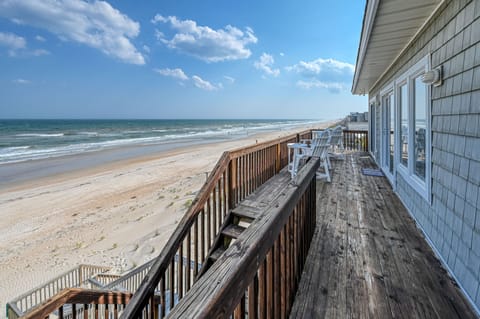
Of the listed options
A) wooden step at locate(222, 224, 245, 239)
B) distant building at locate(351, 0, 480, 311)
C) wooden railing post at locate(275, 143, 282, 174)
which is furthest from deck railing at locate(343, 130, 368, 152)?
wooden step at locate(222, 224, 245, 239)

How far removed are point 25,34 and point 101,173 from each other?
2486 cm

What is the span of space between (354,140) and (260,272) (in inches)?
413

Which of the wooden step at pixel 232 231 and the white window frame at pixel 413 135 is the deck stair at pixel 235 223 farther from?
the white window frame at pixel 413 135

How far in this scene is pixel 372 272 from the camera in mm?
1971

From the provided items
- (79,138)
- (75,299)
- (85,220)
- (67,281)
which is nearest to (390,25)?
(75,299)

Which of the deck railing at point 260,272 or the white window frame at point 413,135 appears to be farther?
the white window frame at point 413,135

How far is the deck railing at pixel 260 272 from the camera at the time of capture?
64 cm

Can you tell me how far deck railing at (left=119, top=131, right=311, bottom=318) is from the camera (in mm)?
2270

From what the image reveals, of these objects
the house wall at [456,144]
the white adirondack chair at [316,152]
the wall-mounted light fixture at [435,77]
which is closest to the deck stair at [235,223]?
the white adirondack chair at [316,152]

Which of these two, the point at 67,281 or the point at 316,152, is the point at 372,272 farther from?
the point at 67,281

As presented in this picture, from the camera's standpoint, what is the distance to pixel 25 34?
82.8 ft

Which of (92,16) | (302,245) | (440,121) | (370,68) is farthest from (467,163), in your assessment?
(92,16)

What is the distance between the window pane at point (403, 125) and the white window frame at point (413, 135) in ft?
0.27

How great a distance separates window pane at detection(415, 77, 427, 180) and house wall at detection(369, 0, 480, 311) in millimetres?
384
